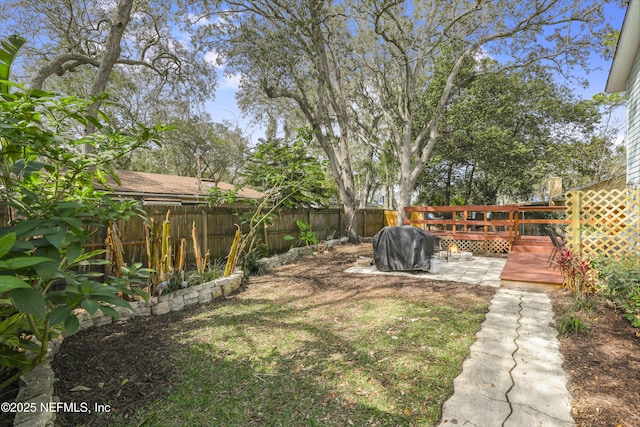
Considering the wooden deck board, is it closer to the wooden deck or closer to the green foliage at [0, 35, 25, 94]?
the wooden deck

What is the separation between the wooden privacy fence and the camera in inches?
193

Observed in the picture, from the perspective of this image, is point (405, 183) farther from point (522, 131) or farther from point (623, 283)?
point (522, 131)

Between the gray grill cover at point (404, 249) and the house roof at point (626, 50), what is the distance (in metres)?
5.33

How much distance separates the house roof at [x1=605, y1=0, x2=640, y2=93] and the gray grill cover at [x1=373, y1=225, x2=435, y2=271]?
5.33m

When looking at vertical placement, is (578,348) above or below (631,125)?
below

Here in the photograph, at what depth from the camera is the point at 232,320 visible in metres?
3.93

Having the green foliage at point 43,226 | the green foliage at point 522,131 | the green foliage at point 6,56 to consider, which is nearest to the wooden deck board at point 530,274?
the green foliage at point 43,226

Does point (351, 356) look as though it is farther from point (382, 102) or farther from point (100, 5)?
point (382, 102)

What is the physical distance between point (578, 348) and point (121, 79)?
15386 mm

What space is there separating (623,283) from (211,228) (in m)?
6.72

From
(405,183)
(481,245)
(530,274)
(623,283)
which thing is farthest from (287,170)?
(481,245)

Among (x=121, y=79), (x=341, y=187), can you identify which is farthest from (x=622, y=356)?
(x=121, y=79)

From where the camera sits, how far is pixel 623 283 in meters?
3.79

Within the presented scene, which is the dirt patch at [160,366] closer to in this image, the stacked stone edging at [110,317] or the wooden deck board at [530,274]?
the stacked stone edging at [110,317]
